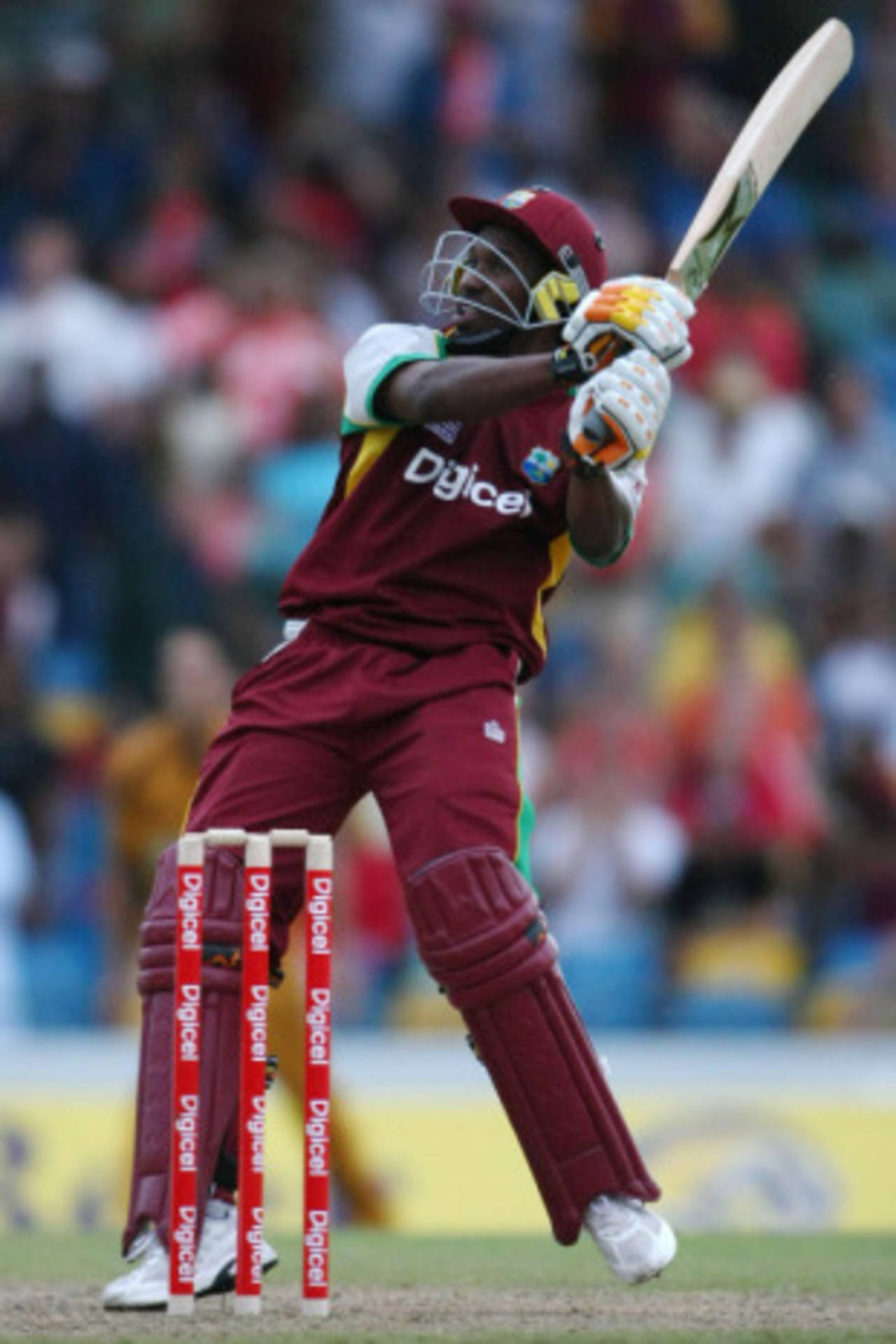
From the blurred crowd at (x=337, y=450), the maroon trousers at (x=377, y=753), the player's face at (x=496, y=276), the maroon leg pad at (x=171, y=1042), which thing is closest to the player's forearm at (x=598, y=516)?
the maroon trousers at (x=377, y=753)

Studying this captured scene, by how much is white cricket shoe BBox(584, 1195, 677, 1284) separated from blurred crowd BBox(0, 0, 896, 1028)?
3385 mm

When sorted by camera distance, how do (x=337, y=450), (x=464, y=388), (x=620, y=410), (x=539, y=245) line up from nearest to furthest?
1. (x=620, y=410)
2. (x=464, y=388)
3. (x=539, y=245)
4. (x=337, y=450)

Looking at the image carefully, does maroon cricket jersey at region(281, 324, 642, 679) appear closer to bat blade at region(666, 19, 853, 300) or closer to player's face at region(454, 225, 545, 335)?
player's face at region(454, 225, 545, 335)

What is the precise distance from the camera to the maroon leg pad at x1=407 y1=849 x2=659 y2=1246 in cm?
453

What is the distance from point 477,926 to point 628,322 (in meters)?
0.97

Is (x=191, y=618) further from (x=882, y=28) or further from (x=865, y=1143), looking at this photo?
(x=882, y=28)

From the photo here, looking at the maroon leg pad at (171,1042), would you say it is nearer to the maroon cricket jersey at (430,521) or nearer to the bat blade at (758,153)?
the maroon cricket jersey at (430,521)

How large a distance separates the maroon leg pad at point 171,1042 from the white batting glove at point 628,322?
997 millimetres

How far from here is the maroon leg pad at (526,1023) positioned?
4531mm

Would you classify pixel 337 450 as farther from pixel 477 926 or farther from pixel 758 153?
pixel 477 926

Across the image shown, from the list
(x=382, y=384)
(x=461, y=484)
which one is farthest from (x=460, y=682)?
(x=382, y=384)

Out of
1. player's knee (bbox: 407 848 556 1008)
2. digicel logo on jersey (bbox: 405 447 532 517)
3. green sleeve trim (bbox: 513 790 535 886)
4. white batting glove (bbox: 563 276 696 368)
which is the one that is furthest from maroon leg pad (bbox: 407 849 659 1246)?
white batting glove (bbox: 563 276 696 368)

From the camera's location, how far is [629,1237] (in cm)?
452

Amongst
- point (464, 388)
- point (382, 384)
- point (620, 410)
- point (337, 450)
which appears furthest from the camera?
point (337, 450)
